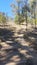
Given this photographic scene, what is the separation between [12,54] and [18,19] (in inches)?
595

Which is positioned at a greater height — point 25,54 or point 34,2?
point 34,2

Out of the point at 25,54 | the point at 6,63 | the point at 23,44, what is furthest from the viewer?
the point at 23,44

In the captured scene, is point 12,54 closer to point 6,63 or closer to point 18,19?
point 6,63

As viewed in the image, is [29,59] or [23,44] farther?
[23,44]

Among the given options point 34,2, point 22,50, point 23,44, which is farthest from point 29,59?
point 34,2

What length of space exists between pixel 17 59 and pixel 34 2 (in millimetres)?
19172

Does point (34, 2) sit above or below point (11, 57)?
above

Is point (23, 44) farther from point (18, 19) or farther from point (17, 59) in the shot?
point (18, 19)

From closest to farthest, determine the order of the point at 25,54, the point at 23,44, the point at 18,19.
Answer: the point at 25,54
the point at 23,44
the point at 18,19

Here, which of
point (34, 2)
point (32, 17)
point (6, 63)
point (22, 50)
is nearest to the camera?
point (6, 63)

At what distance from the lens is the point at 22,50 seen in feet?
28.1

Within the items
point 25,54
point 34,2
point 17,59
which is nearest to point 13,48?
point 25,54

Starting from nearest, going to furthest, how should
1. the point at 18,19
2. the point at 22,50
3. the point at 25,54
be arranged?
the point at 25,54 < the point at 22,50 < the point at 18,19

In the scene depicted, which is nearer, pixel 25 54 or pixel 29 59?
pixel 29 59
